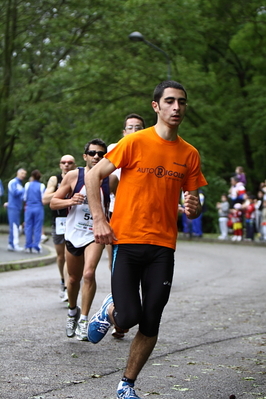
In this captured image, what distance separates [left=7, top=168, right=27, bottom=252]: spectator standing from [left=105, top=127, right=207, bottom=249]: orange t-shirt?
552 inches

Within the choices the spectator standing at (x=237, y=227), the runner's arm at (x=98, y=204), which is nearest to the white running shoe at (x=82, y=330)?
the runner's arm at (x=98, y=204)

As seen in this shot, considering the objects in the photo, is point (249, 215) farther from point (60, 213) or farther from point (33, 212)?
point (60, 213)

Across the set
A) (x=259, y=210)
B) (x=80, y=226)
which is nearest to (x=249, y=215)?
(x=259, y=210)

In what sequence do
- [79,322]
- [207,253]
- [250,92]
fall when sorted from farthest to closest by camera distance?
[250,92]
[207,253]
[79,322]

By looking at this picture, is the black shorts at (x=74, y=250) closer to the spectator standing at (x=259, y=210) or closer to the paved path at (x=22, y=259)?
the paved path at (x=22, y=259)

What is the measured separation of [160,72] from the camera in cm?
3183

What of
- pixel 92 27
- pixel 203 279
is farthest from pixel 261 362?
pixel 92 27

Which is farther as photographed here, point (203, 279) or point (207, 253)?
point (207, 253)

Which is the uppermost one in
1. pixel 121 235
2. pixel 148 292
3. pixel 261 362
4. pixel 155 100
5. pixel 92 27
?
pixel 92 27

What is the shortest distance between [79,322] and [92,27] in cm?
2422

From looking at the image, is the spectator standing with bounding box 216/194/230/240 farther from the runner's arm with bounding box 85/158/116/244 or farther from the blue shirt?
the runner's arm with bounding box 85/158/116/244

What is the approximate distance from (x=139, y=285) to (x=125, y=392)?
675mm

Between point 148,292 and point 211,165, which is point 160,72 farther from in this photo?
point 148,292

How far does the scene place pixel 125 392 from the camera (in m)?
4.99
